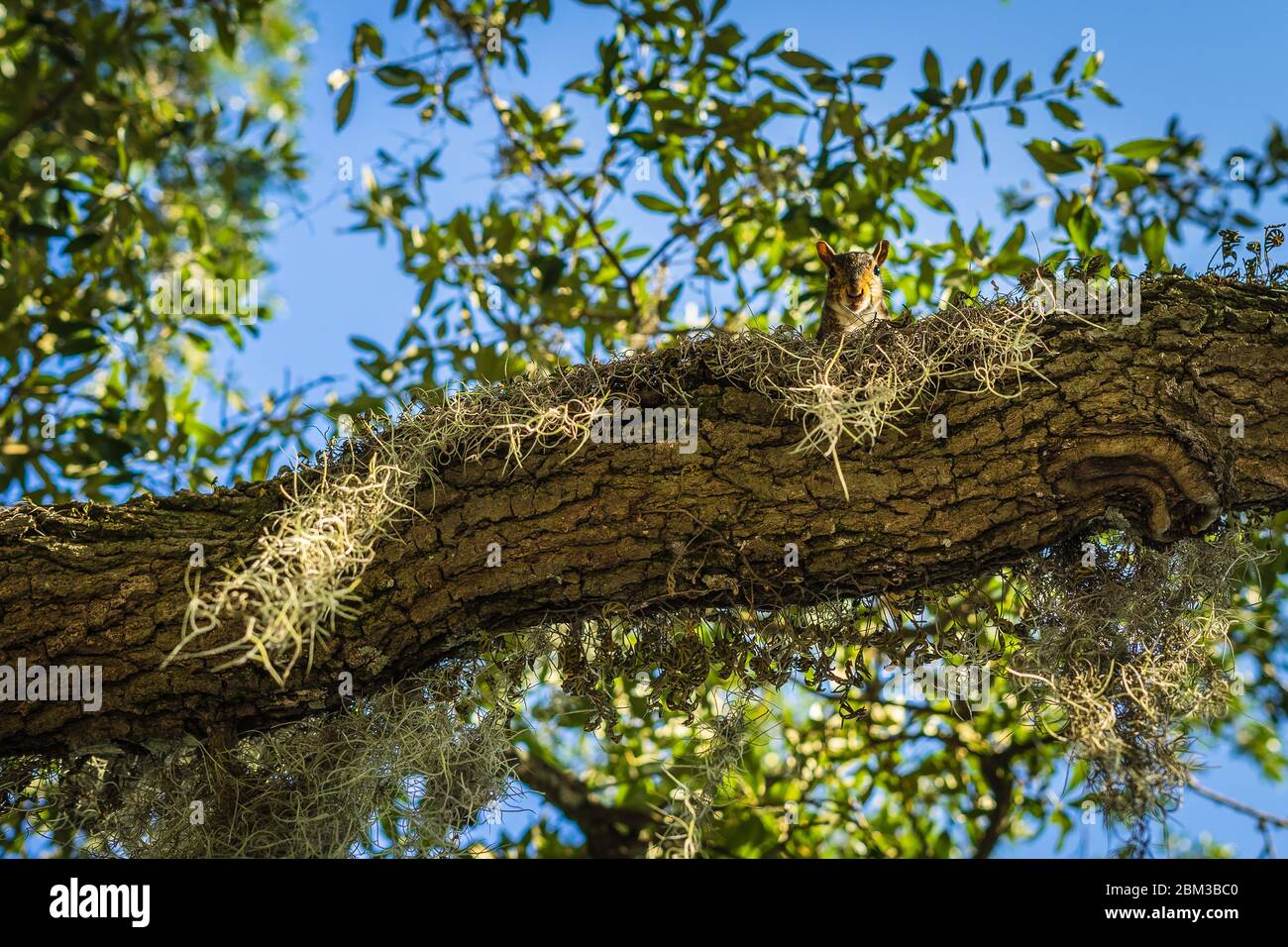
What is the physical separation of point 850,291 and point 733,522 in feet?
4.87

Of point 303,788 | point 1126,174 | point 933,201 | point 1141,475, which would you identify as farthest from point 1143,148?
point 303,788

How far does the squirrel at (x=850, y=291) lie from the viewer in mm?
3355

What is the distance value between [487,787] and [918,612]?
1.10 meters

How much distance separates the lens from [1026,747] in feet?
13.6

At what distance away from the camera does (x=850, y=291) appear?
3.36m

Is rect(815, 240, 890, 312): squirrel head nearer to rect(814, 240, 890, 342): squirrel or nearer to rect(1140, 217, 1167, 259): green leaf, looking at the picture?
rect(814, 240, 890, 342): squirrel

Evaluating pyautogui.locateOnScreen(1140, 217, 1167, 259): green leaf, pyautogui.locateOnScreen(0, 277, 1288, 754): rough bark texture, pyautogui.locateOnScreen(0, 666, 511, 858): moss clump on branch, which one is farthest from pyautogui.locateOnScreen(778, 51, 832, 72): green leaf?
pyautogui.locateOnScreen(0, 666, 511, 858): moss clump on branch

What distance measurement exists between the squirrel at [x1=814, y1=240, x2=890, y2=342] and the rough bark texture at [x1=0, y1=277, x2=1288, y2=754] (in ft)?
3.76

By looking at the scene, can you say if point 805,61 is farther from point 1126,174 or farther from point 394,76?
point 394,76

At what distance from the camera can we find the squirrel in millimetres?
3355

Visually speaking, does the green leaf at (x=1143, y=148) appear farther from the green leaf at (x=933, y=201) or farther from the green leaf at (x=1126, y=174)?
the green leaf at (x=933, y=201)

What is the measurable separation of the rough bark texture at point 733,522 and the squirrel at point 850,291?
1.14 meters
